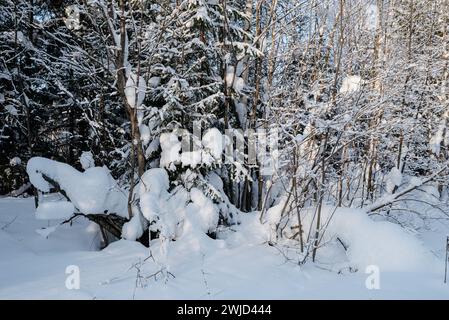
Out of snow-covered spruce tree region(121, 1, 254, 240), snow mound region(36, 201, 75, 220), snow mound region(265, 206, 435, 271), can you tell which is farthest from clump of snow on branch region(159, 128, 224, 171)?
snow mound region(265, 206, 435, 271)

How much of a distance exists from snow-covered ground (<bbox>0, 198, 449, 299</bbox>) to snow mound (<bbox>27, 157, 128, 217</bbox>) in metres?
0.65

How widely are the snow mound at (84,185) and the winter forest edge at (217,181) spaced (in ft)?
0.07

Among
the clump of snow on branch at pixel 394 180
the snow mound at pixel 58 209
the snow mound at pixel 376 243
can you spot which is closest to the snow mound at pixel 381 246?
the snow mound at pixel 376 243

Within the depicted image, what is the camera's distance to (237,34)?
269 inches

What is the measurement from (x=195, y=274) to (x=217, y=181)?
2162mm

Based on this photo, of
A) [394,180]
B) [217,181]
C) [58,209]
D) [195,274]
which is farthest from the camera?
[394,180]

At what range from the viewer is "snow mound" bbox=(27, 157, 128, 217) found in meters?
5.19

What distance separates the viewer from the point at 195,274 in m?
4.20

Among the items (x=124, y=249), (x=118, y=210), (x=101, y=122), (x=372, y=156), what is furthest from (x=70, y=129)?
(x=372, y=156)

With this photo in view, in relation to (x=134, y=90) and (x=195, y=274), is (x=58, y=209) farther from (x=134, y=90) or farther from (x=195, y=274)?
(x=195, y=274)

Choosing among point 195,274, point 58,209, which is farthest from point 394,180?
point 58,209

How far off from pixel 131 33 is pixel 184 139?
262 centimetres

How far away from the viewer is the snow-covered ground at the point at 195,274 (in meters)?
3.68

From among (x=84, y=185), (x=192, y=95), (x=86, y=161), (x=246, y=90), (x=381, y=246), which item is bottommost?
(x=381, y=246)
